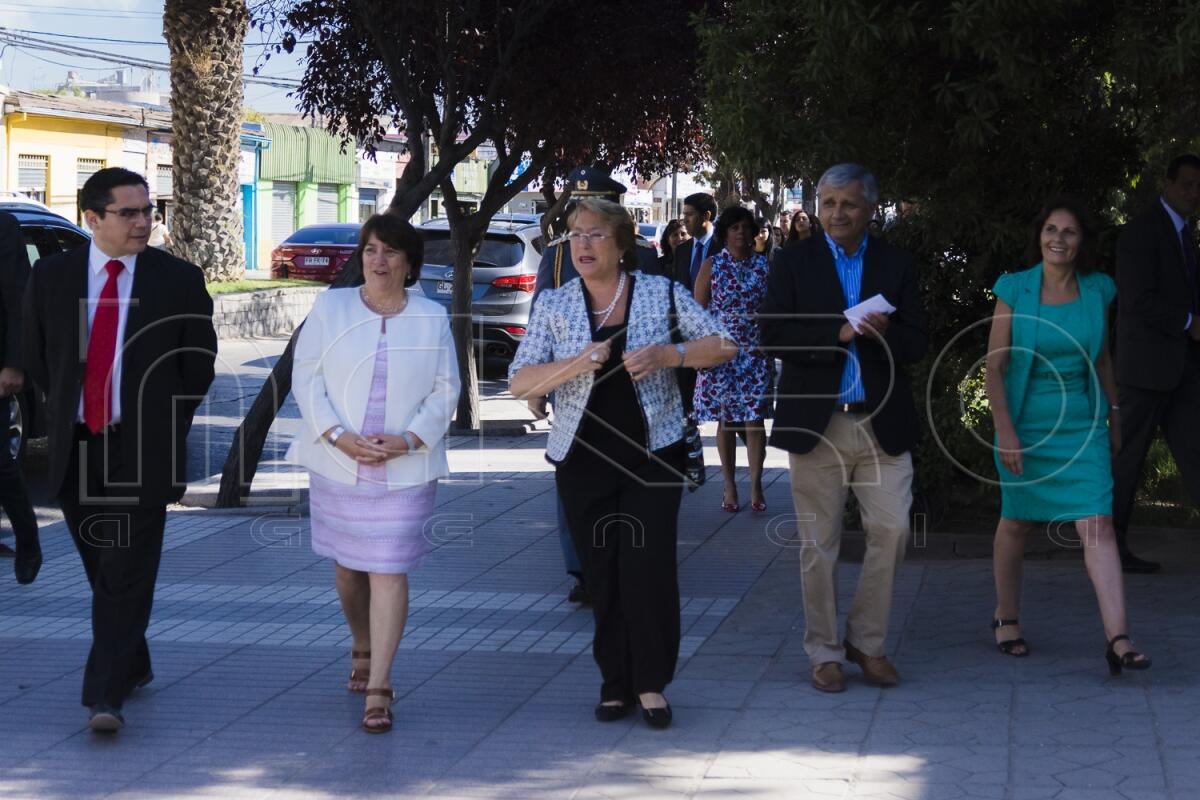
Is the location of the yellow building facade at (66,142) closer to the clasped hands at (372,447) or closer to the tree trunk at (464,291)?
the tree trunk at (464,291)

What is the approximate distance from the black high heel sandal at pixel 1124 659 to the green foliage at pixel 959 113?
2107mm

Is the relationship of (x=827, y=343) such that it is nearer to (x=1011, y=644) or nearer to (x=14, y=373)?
(x=1011, y=644)

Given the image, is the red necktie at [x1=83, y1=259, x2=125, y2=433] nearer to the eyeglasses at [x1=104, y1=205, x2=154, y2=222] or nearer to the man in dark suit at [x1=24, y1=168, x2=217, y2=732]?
the man in dark suit at [x1=24, y1=168, x2=217, y2=732]

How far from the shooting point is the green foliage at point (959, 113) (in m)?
6.71

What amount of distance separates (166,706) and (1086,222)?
3785 mm

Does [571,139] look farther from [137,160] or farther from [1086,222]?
[137,160]

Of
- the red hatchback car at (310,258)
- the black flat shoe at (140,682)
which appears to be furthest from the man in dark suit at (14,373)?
the red hatchback car at (310,258)

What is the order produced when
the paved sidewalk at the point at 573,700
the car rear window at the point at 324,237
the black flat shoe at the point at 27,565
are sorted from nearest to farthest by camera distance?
the paved sidewalk at the point at 573,700
the black flat shoe at the point at 27,565
the car rear window at the point at 324,237

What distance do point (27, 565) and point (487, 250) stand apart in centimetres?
1200

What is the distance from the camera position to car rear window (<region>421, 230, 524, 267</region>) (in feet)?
64.4

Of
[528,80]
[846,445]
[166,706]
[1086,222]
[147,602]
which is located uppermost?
[528,80]

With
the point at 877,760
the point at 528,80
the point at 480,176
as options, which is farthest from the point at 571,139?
the point at 480,176

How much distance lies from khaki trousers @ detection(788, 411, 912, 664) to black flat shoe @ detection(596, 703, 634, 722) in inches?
31.7

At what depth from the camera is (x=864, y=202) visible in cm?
611
